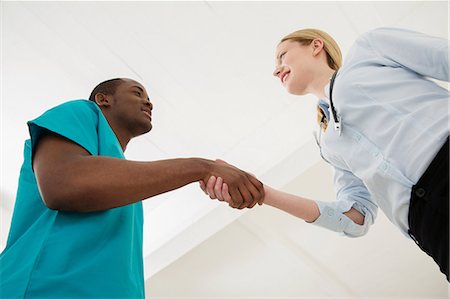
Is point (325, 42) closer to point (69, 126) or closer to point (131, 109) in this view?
point (131, 109)

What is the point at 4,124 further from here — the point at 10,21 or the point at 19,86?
the point at 10,21

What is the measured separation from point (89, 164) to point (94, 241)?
6.3 inches

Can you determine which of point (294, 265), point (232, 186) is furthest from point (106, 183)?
point (294, 265)

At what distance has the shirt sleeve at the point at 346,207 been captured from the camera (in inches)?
57.4

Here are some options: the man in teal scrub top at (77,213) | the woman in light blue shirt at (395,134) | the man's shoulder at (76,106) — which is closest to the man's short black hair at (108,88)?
the man's shoulder at (76,106)

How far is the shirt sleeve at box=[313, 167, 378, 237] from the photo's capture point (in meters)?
1.46

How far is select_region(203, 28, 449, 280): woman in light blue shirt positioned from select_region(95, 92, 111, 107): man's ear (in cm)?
59

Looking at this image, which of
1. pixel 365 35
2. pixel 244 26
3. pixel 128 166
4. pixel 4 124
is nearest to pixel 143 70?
pixel 244 26

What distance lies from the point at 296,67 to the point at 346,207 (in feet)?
1.86

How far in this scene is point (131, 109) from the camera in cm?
151

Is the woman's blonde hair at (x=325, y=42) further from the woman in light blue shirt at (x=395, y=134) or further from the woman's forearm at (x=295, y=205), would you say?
the woman's forearm at (x=295, y=205)

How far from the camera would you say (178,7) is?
2336 millimetres

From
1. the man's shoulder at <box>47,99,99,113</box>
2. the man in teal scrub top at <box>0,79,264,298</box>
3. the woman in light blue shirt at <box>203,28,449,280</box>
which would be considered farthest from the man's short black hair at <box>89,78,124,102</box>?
the woman in light blue shirt at <box>203,28,449,280</box>

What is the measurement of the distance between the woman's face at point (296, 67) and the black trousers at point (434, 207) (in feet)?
2.39
